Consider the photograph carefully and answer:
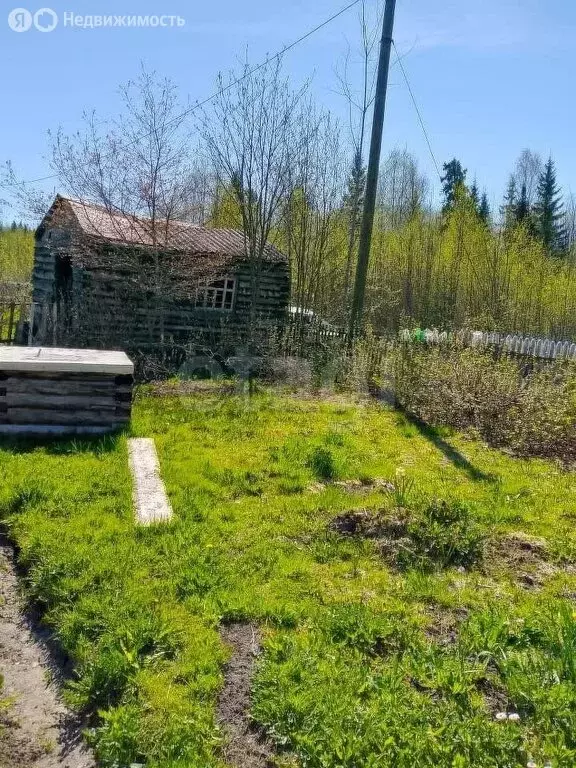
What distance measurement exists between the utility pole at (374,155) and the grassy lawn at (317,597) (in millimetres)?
5877

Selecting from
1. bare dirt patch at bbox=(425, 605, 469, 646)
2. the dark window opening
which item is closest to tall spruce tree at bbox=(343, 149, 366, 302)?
the dark window opening

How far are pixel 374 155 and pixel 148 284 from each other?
5273 millimetres

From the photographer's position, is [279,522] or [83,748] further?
[279,522]

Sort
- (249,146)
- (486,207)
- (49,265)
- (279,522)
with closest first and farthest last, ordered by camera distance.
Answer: (279,522)
(249,146)
(49,265)
(486,207)

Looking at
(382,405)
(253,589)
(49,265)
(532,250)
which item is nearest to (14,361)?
(253,589)

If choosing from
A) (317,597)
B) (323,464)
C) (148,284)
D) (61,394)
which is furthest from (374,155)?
(317,597)

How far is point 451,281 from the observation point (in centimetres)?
2420

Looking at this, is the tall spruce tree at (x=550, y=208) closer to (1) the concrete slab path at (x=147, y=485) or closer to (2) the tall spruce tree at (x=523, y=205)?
(2) the tall spruce tree at (x=523, y=205)

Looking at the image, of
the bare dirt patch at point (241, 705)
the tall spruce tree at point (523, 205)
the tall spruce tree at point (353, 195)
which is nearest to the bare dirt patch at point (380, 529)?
the bare dirt patch at point (241, 705)

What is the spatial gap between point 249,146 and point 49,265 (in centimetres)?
696

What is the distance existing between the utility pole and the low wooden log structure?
6.16 meters

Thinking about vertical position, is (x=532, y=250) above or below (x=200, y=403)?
→ above

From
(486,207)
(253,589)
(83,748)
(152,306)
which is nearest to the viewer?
(83,748)

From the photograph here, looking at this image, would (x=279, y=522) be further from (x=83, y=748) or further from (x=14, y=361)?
(x=14, y=361)
